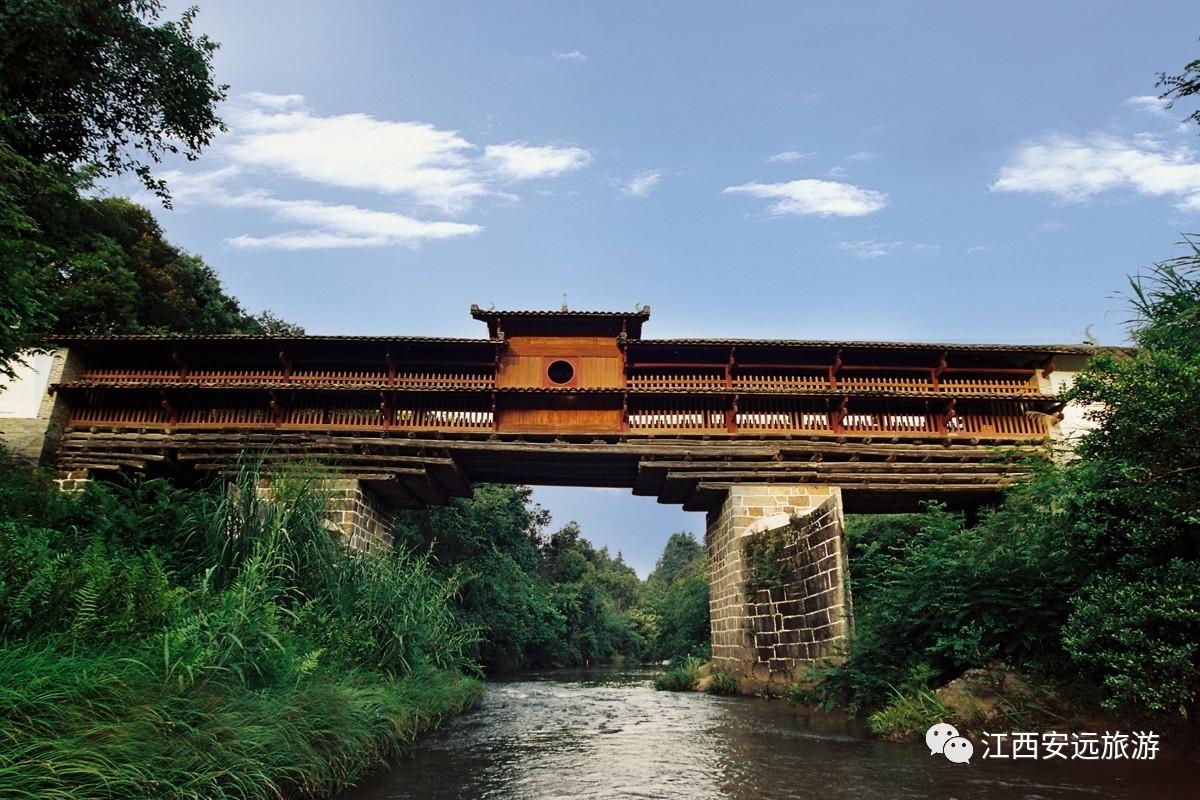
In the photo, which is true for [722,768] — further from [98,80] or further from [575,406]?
[98,80]

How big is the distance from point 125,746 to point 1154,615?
20.4 ft

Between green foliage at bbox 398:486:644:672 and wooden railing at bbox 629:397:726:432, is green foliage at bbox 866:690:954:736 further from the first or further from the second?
green foliage at bbox 398:486:644:672

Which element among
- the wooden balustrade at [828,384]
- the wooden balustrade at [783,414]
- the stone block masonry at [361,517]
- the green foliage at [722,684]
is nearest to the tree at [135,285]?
the stone block masonry at [361,517]

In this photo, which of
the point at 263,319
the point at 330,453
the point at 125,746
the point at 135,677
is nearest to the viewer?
the point at 125,746

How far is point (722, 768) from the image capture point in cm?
553

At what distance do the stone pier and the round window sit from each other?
13.2 feet


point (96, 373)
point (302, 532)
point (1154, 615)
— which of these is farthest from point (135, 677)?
point (96, 373)

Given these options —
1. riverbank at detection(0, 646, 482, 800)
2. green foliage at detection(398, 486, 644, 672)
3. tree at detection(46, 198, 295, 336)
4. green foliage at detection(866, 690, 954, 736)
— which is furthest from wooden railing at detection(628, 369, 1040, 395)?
tree at detection(46, 198, 295, 336)

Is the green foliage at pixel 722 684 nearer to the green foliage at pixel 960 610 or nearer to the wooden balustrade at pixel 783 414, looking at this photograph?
Answer: the green foliage at pixel 960 610

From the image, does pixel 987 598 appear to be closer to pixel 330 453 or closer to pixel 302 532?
pixel 302 532

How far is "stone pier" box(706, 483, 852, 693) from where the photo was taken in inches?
391

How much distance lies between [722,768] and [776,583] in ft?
22.3

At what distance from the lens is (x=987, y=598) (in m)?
6.57

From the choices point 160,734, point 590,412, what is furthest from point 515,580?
point 160,734
